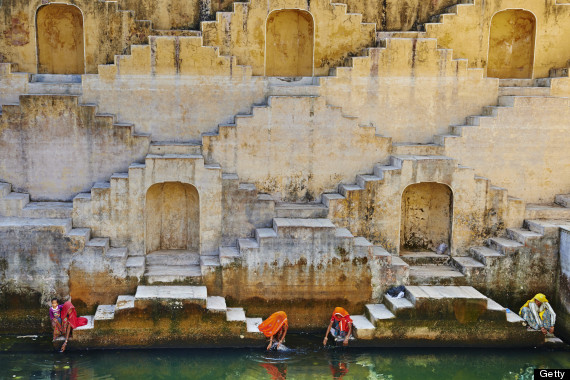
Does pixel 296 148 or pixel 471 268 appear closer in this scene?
pixel 471 268

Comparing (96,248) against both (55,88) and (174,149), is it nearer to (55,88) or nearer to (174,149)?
(174,149)

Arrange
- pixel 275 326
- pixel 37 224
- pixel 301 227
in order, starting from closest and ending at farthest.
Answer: pixel 275 326 < pixel 37 224 < pixel 301 227

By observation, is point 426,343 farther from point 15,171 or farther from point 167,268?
point 15,171

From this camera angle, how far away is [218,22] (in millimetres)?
14727

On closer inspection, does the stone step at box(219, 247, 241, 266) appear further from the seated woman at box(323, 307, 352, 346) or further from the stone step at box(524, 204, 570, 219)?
the stone step at box(524, 204, 570, 219)

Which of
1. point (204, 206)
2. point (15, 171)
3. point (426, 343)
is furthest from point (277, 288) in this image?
point (15, 171)

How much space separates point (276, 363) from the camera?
1195cm

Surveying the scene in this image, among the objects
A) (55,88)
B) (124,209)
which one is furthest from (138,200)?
(55,88)

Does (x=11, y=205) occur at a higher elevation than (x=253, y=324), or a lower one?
higher

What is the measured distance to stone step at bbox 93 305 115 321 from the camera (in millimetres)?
12109

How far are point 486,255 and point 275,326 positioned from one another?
16.1 feet

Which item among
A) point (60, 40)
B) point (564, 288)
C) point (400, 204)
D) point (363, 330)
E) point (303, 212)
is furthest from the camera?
point (60, 40)

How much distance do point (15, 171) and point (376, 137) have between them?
314 inches

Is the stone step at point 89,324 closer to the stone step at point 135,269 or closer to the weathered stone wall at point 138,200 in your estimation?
the stone step at point 135,269
